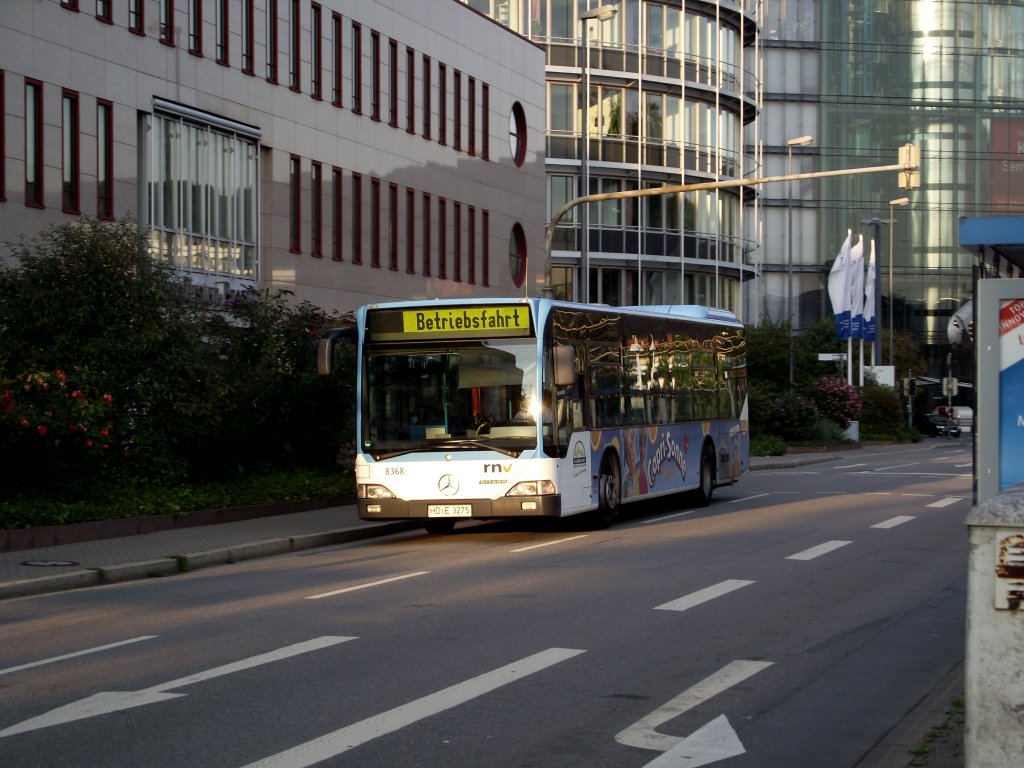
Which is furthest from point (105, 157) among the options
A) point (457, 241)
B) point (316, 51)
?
point (457, 241)

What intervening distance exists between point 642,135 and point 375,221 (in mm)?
24355

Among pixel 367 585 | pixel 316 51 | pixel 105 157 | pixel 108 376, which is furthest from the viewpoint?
pixel 316 51

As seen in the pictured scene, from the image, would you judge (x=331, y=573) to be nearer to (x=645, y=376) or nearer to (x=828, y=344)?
(x=645, y=376)

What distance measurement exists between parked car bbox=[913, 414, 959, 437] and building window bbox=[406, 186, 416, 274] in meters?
43.8

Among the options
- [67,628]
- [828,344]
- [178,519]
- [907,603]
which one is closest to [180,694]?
[67,628]

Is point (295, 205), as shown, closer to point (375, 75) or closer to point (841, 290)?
point (375, 75)

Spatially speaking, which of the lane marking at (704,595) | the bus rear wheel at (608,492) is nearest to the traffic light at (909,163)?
the bus rear wheel at (608,492)

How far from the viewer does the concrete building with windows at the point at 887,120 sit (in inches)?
3718

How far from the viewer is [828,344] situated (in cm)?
7775

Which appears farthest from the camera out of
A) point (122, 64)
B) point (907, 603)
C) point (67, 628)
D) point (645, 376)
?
Result: point (122, 64)

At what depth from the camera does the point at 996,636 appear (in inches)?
228

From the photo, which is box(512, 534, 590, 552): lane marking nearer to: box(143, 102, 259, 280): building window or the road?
the road

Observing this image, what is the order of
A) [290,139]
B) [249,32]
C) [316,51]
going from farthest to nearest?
[316,51] < [290,139] < [249,32]

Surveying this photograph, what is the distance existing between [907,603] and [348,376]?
1451 cm
